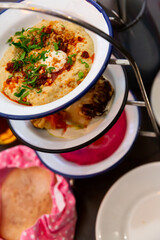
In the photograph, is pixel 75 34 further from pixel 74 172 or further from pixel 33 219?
pixel 33 219

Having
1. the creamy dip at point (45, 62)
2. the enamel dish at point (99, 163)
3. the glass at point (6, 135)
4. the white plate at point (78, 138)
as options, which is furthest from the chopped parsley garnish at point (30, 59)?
the glass at point (6, 135)

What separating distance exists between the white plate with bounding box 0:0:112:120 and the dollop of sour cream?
0.26ft

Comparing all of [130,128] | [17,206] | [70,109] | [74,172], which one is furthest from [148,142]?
[17,206]

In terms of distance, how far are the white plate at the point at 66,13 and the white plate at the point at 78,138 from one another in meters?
0.15

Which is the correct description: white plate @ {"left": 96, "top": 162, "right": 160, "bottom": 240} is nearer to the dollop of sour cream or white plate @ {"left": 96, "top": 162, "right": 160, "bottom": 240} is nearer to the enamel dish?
the enamel dish

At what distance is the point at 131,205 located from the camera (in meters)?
0.91

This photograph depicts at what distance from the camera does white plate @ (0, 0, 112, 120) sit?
0.54m

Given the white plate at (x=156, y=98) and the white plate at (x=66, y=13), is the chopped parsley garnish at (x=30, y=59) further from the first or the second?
the white plate at (x=156, y=98)

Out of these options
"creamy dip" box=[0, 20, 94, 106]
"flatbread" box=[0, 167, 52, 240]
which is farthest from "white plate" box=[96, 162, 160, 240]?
"creamy dip" box=[0, 20, 94, 106]

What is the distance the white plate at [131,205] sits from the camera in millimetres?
881

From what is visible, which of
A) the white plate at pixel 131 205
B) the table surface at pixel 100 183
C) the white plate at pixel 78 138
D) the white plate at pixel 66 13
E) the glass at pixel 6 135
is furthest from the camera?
the glass at pixel 6 135

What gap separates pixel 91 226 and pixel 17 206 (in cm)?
27

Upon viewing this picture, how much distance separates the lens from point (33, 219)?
37.5 inches

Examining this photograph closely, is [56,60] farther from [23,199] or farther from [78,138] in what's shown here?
[23,199]
